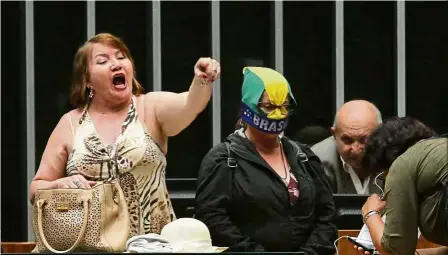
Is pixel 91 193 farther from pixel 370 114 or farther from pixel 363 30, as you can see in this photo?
pixel 363 30

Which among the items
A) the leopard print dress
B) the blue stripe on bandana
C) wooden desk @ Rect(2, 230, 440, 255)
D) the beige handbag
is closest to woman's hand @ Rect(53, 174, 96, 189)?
the beige handbag

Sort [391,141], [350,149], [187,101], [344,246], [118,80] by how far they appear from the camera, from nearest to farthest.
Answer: [391,141], [187,101], [118,80], [344,246], [350,149]

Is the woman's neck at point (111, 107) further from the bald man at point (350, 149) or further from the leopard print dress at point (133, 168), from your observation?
the bald man at point (350, 149)

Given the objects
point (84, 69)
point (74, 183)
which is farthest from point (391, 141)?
point (84, 69)

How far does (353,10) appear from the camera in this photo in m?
11.1

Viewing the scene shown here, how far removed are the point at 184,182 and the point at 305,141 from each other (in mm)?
977

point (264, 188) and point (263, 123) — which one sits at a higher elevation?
point (263, 123)

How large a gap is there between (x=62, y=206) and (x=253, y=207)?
110cm

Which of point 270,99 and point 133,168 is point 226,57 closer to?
point 270,99

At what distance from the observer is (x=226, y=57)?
11008 millimetres

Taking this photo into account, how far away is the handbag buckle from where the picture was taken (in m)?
7.77

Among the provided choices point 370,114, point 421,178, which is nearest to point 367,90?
point 370,114

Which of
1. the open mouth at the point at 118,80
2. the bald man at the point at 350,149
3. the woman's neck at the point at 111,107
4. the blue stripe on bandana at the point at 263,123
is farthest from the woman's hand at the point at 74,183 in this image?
the bald man at the point at 350,149

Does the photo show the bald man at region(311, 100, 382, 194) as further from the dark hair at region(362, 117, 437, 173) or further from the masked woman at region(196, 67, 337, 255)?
the dark hair at region(362, 117, 437, 173)
